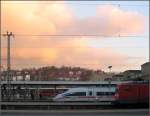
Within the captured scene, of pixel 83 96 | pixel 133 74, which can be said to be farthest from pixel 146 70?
pixel 133 74

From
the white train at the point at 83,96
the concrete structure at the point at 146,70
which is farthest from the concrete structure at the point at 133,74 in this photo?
the white train at the point at 83,96

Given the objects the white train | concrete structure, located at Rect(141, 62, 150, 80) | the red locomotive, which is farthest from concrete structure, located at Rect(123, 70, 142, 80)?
the red locomotive

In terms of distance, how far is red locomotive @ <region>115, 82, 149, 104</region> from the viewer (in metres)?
41.6

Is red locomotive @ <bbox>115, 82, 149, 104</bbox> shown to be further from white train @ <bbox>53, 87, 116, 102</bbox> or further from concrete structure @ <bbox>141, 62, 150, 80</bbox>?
white train @ <bbox>53, 87, 116, 102</bbox>

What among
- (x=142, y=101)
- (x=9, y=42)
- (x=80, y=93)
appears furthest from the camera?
(x=9, y=42)

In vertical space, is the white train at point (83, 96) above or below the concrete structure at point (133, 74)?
below

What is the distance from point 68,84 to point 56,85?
2.70 m

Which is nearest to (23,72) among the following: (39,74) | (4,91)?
(39,74)

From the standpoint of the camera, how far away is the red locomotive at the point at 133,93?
41.6m

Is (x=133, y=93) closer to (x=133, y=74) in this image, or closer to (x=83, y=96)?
(x=83, y=96)

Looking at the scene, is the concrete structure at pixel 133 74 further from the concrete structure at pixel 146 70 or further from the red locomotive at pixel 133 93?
the red locomotive at pixel 133 93

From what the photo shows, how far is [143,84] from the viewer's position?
42.6 meters

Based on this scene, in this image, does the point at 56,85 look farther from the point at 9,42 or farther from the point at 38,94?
the point at 9,42

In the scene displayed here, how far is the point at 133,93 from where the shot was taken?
139 feet
